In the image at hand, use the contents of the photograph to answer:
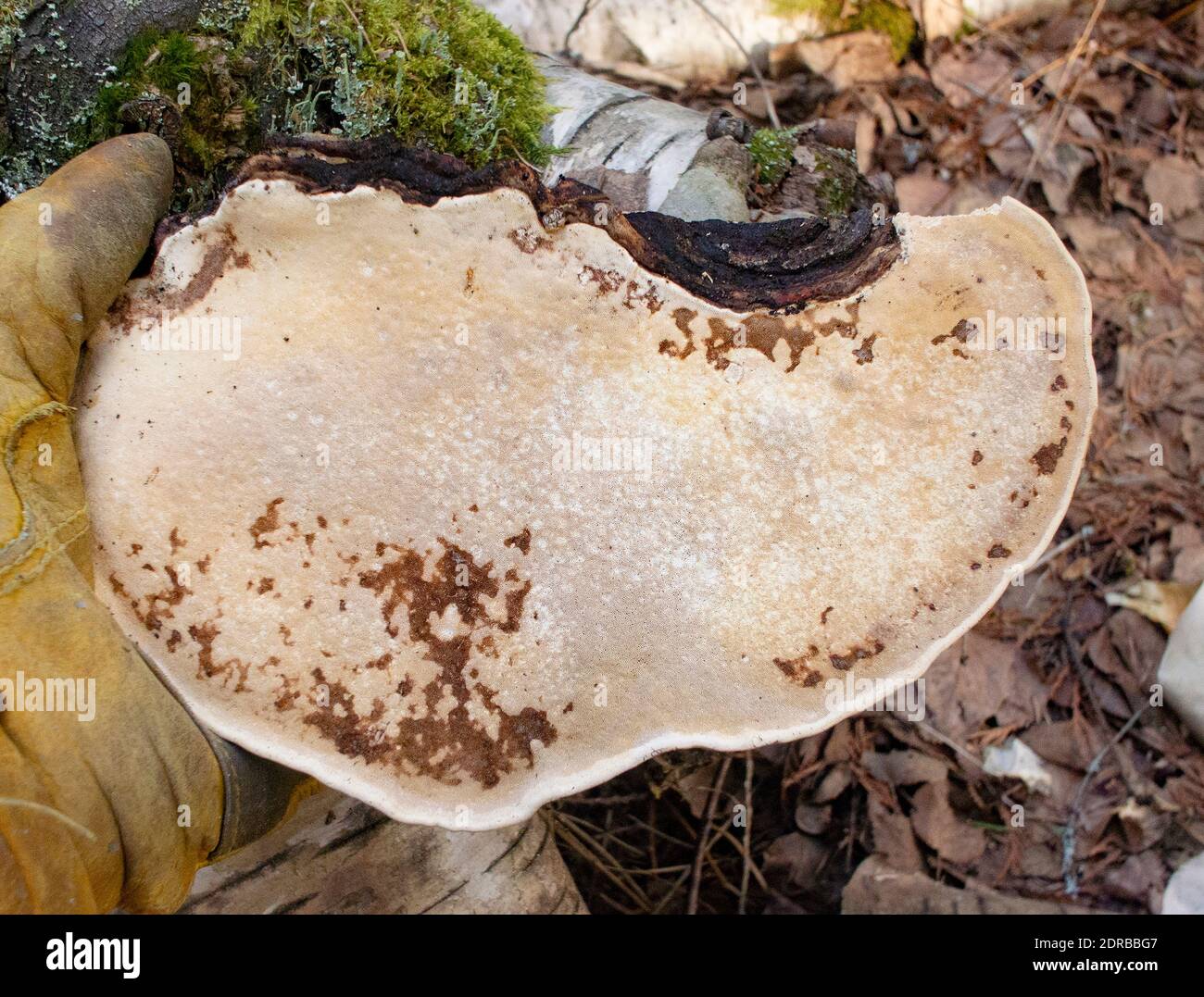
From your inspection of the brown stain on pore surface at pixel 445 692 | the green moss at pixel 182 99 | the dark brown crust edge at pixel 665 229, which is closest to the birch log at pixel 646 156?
the dark brown crust edge at pixel 665 229

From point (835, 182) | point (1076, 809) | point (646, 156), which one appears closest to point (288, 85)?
point (646, 156)

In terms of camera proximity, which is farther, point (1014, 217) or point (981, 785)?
point (981, 785)

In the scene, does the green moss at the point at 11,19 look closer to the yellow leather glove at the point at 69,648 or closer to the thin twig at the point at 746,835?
the yellow leather glove at the point at 69,648

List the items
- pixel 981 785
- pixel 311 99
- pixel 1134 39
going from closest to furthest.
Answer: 1. pixel 311 99
2. pixel 981 785
3. pixel 1134 39

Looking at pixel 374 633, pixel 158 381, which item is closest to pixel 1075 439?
pixel 374 633

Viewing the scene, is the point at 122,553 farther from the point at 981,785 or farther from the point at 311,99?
the point at 981,785

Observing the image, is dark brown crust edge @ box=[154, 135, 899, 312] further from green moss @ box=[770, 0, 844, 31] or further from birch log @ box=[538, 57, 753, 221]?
green moss @ box=[770, 0, 844, 31]

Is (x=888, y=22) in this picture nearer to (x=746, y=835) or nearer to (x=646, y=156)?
(x=646, y=156)
